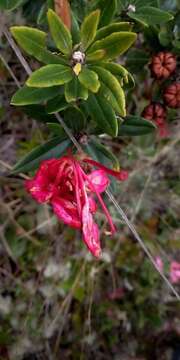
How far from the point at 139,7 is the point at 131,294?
1.35 meters

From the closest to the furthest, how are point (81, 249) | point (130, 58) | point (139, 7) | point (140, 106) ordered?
point (139, 7) → point (130, 58) → point (140, 106) → point (81, 249)

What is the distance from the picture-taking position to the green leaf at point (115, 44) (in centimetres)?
87

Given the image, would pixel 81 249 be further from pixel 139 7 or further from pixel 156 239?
pixel 139 7

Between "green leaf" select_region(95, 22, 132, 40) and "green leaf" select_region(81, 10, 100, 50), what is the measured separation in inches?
0.9

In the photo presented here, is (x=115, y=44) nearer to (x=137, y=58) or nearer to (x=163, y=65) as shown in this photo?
(x=163, y=65)

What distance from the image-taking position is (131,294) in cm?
218

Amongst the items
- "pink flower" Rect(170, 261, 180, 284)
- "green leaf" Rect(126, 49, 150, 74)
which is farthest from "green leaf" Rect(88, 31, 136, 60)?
"pink flower" Rect(170, 261, 180, 284)

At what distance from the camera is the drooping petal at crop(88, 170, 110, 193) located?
993mm

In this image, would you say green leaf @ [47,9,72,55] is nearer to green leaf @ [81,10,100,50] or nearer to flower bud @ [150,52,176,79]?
green leaf @ [81,10,100,50]

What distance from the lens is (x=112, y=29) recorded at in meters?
0.91

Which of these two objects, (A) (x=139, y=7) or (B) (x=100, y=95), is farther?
(A) (x=139, y=7)

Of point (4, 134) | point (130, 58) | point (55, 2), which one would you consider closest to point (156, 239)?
point (4, 134)

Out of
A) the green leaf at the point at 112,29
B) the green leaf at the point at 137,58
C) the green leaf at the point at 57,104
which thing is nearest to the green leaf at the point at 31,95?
the green leaf at the point at 57,104

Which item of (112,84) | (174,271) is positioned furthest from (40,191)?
(174,271)
